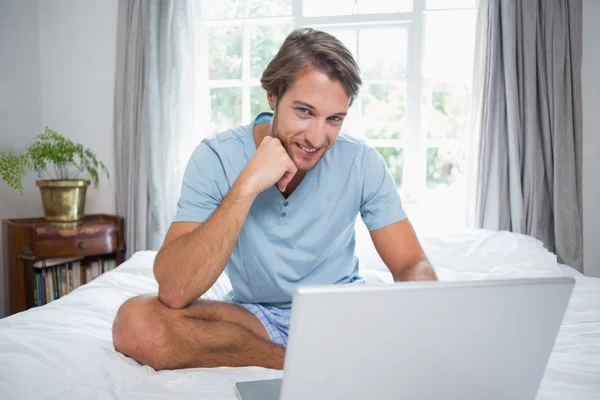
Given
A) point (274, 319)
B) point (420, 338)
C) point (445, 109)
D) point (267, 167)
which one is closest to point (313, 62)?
point (267, 167)

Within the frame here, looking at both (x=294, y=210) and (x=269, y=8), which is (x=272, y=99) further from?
(x=269, y=8)

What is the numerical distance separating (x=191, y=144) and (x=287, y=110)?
1798mm

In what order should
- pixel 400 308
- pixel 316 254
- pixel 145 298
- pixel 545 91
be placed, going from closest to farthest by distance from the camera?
1. pixel 400 308
2. pixel 145 298
3. pixel 316 254
4. pixel 545 91

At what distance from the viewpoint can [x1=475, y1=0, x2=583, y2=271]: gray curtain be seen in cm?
247

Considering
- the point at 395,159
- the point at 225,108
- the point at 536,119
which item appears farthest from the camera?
the point at 225,108

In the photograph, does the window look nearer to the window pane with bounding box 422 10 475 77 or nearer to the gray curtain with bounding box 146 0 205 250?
the window pane with bounding box 422 10 475 77

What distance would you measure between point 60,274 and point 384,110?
201 cm

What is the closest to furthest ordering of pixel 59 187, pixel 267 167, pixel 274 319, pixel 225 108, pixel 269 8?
pixel 267 167 < pixel 274 319 < pixel 59 187 < pixel 269 8 < pixel 225 108

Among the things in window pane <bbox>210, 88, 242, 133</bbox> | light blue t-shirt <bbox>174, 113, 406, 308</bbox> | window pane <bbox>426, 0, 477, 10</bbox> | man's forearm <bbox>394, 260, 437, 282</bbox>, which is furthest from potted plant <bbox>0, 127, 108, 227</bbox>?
window pane <bbox>426, 0, 477, 10</bbox>

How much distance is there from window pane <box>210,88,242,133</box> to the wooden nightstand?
0.95m

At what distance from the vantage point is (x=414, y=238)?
1.38m

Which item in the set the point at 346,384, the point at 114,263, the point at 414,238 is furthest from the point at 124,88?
the point at 346,384

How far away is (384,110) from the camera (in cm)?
294

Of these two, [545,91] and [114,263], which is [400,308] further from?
[114,263]
